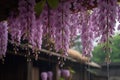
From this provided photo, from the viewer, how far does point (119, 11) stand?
3309mm

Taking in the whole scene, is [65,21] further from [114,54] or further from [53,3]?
[114,54]

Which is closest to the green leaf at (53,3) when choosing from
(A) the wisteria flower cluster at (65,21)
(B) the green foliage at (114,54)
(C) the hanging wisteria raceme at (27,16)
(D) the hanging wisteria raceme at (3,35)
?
(A) the wisteria flower cluster at (65,21)

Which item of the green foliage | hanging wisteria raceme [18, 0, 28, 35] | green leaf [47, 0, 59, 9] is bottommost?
the green foliage

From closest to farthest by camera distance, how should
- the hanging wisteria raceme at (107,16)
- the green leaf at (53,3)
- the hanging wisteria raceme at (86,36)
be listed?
the hanging wisteria raceme at (107,16)
the green leaf at (53,3)
the hanging wisteria raceme at (86,36)

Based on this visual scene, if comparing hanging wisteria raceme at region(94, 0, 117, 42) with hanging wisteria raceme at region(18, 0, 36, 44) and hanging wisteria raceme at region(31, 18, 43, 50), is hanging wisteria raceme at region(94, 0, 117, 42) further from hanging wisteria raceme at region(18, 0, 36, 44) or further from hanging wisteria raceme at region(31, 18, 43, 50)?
hanging wisteria raceme at region(31, 18, 43, 50)

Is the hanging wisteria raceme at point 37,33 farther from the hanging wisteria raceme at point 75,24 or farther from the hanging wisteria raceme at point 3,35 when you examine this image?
the hanging wisteria raceme at point 3,35

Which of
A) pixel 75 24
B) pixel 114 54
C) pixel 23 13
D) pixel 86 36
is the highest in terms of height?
pixel 23 13

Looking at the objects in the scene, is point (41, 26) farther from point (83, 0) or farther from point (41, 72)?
point (41, 72)

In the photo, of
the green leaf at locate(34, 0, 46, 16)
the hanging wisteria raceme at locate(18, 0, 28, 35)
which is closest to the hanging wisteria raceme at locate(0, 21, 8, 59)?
the hanging wisteria raceme at locate(18, 0, 28, 35)

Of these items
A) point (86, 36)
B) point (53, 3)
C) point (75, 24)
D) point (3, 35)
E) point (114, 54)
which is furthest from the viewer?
point (114, 54)

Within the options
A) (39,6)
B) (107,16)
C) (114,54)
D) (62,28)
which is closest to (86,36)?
(62,28)

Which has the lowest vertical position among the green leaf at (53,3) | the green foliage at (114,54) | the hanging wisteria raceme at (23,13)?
the green foliage at (114,54)

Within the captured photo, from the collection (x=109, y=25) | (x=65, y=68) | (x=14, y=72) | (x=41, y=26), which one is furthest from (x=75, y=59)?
(x=109, y=25)

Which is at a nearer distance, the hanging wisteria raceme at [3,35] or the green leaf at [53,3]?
the green leaf at [53,3]
